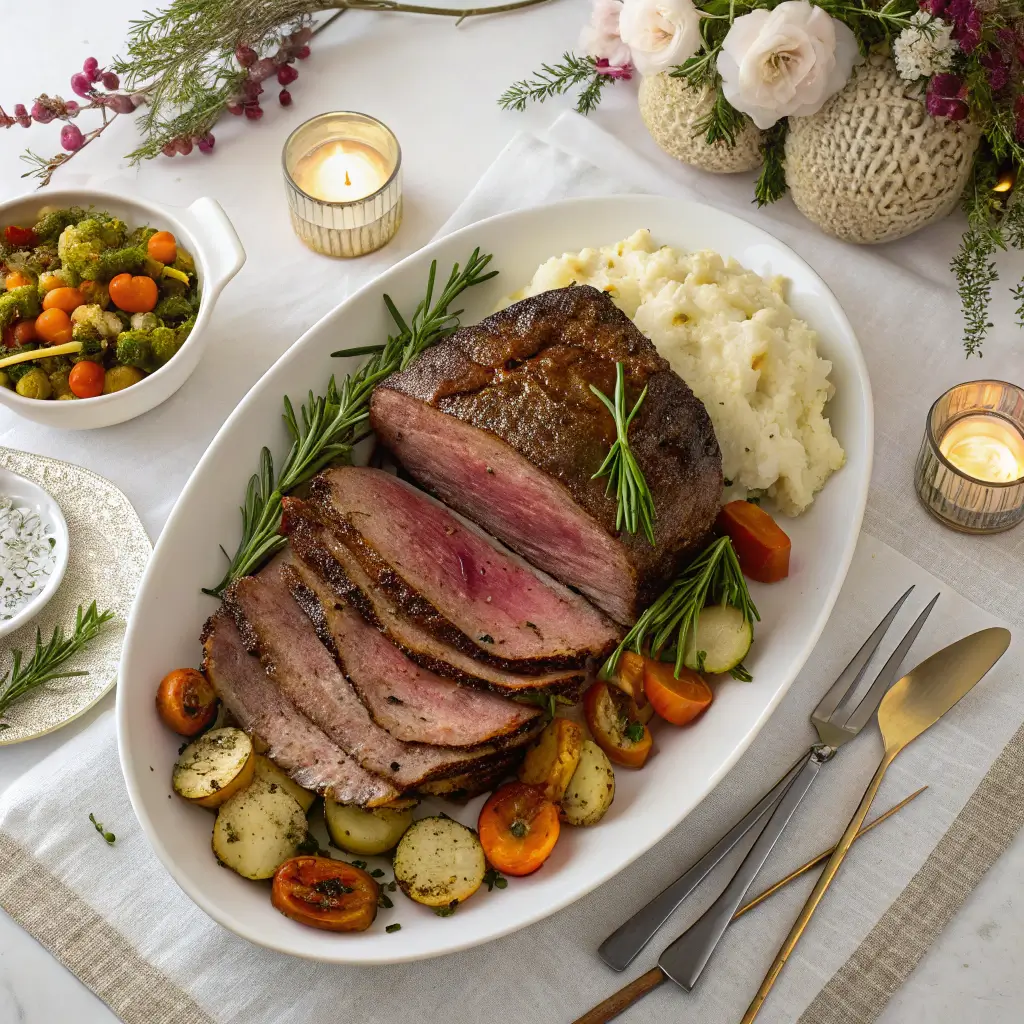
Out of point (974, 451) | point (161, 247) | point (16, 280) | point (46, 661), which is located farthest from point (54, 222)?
point (974, 451)

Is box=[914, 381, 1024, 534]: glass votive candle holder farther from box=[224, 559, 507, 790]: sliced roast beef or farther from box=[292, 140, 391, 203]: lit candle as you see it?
box=[292, 140, 391, 203]: lit candle

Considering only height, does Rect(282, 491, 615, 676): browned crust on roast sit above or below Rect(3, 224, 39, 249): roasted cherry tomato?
below

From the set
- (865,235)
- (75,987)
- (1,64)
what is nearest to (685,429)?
(865,235)

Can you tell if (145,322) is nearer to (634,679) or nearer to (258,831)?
(258,831)

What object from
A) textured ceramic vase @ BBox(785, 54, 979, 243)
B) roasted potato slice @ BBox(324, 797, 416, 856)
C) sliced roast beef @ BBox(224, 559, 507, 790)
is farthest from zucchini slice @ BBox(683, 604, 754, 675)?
textured ceramic vase @ BBox(785, 54, 979, 243)

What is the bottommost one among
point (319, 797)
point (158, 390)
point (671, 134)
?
point (319, 797)

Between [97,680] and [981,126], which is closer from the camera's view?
[97,680]

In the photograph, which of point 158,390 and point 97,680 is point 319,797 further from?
point 158,390
